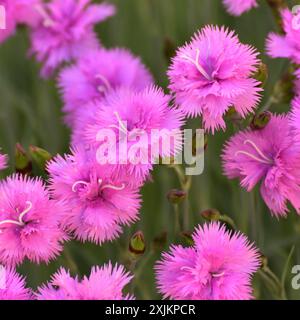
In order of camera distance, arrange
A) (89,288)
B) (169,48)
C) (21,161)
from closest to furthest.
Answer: (89,288) → (21,161) → (169,48)

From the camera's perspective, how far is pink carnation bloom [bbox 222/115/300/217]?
78 cm

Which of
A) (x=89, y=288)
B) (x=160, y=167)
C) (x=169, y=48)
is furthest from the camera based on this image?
(x=160, y=167)

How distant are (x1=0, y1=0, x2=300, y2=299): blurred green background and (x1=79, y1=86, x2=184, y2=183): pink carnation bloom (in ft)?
0.57

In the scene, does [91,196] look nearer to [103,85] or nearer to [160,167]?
[103,85]

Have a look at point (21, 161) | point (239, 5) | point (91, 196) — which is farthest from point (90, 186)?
point (239, 5)

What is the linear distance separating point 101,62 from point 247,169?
317 millimetres

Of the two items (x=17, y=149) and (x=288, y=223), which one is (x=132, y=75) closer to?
(x=17, y=149)

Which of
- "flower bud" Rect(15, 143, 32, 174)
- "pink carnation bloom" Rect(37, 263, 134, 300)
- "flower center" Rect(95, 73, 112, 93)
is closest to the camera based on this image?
"pink carnation bloom" Rect(37, 263, 134, 300)

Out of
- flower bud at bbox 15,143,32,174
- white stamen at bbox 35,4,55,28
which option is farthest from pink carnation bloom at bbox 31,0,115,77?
flower bud at bbox 15,143,32,174

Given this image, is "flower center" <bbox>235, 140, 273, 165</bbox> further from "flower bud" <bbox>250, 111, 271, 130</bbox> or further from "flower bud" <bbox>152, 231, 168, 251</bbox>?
"flower bud" <bbox>152, 231, 168, 251</bbox>

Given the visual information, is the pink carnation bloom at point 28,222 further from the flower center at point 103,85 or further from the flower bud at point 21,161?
the flower center at point 103,85

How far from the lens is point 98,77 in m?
1.00

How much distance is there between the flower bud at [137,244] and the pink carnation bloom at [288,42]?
Result: 0.86 ft

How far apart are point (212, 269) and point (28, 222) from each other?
21 cm
